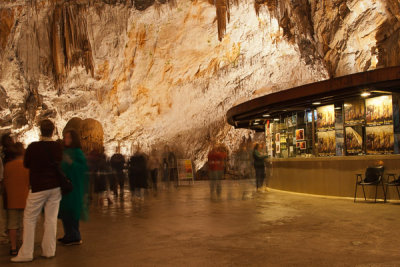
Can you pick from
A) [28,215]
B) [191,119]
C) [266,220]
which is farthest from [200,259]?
[191,119]

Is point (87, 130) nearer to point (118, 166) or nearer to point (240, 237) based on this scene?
point (118, 166)

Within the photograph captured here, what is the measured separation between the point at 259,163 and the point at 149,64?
1875cm

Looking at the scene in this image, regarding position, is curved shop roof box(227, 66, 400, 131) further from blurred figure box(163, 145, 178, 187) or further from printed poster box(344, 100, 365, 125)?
blurred figure box(163, 145, 178, 187)

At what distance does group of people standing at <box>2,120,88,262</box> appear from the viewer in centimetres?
514

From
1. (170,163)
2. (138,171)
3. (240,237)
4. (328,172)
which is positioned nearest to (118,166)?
(138,171)

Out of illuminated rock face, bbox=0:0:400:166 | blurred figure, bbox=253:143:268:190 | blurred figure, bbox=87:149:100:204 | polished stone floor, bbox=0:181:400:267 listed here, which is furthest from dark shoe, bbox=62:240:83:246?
illuminated rock face, bbox=0:0:400:166

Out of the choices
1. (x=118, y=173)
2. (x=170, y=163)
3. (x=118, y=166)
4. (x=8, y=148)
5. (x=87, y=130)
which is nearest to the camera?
(x=8, y=148)

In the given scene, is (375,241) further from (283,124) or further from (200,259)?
(283,124)

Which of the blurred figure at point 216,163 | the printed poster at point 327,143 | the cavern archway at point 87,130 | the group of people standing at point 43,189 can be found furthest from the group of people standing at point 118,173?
the cavern archway at point 87,130

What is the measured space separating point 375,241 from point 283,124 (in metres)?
9.02

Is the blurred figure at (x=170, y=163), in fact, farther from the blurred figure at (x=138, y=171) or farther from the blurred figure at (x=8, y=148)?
the blurred figure at (x=8, y=148)

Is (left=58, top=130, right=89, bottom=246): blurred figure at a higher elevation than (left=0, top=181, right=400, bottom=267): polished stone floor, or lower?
higher

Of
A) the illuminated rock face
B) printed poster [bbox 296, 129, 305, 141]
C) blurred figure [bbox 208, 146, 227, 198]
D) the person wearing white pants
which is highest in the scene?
the illuminated rock face

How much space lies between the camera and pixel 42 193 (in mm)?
5145
